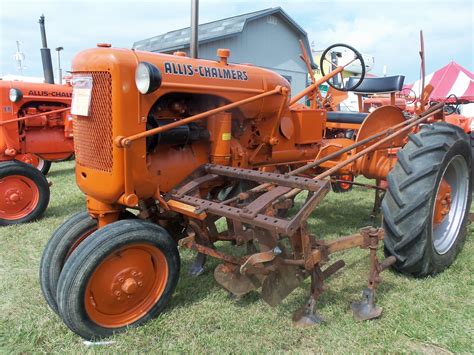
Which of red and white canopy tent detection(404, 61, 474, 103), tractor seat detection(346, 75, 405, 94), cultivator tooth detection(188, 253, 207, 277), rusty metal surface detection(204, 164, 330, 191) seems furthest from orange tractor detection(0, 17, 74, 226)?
red and white canopy tent detection(404, 61, 474, 103)

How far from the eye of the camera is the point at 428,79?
1394 cm

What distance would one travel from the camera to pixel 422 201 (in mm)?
2758

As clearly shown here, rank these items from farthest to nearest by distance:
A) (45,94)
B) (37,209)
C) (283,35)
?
(283,35)
(45,94)
(37,209)

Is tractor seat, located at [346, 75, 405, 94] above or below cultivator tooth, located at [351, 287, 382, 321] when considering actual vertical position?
above

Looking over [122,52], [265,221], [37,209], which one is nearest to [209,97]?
[122,52]

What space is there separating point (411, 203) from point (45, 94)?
5.39 meters

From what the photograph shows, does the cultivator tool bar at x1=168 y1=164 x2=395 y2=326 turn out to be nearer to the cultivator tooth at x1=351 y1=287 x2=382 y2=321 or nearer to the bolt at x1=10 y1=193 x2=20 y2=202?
the cultivator tooth at x1=351 y1=287 x2=382 y2=321

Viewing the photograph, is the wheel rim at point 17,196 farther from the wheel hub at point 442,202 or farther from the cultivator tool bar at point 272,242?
the wheel hub at point 442,202

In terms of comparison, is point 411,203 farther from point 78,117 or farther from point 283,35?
point 283,35

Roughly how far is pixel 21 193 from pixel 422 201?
4138 mm

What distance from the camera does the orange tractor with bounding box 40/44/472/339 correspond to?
2.36m

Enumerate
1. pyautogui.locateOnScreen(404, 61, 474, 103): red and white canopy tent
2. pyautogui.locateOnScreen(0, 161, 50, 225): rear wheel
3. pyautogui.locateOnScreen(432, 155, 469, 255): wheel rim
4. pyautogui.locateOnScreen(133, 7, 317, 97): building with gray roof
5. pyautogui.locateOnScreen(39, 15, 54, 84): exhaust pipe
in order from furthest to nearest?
1. pyautogui.locateOnScreen(133, 7, 317, 97): building with gray roof
2. pyautogui.locateOnScreen(404, 61, 474, 103): red and white canopy tent
3. pyautogui.locateOnScreen(39, 15, 54, 84): exhaust pipe
4. pyautogui.locateOnScreen(0, 161, 50, 225): rear wheel
5. pyautogui.locateOnScreen(432, 155, 469, 255): wheel rim

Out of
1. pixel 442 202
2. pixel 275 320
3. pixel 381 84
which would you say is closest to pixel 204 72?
pixel 275 320

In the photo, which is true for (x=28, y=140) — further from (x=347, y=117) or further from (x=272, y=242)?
(x=272, y=242)
